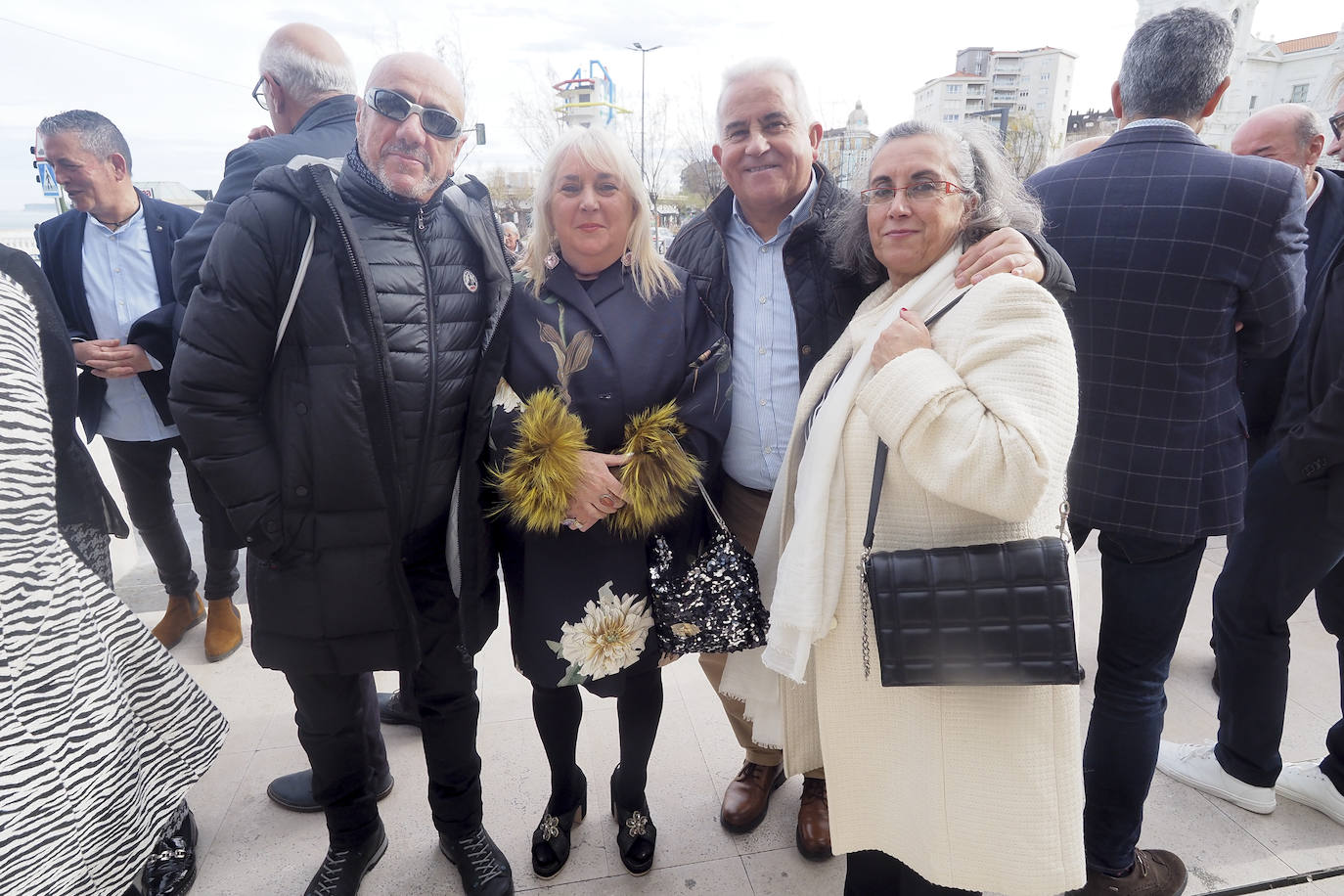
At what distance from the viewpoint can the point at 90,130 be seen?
9.09ft

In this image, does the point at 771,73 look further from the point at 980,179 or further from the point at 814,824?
the point at 814,824

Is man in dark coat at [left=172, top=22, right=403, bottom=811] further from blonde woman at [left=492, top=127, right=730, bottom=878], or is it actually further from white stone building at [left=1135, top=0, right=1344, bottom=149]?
white stone building at [left=1135, top=0, right=1344, bottom=149]

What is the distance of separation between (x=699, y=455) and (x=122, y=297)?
102 inches

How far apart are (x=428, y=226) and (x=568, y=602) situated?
1004mm

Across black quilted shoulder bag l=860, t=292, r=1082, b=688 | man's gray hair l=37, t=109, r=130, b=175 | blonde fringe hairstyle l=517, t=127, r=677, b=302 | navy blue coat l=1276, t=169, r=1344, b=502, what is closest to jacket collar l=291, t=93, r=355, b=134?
blonde fringe hairstyle l=517, t=127, r=677, b=302

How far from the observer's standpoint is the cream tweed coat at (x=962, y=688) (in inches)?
47.7

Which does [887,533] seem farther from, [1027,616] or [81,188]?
[81,188]

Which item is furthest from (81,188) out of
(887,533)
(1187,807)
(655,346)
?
(1187,807)

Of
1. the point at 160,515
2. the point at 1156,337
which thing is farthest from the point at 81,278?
the point at 1156,337

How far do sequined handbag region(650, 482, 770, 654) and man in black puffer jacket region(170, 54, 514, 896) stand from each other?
473 mm

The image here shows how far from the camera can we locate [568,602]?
5.80ft

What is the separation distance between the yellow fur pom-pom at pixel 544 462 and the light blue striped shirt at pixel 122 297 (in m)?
2.08

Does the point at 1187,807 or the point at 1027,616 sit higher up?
the point at 1027,616

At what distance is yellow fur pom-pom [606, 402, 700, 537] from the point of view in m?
1.67
